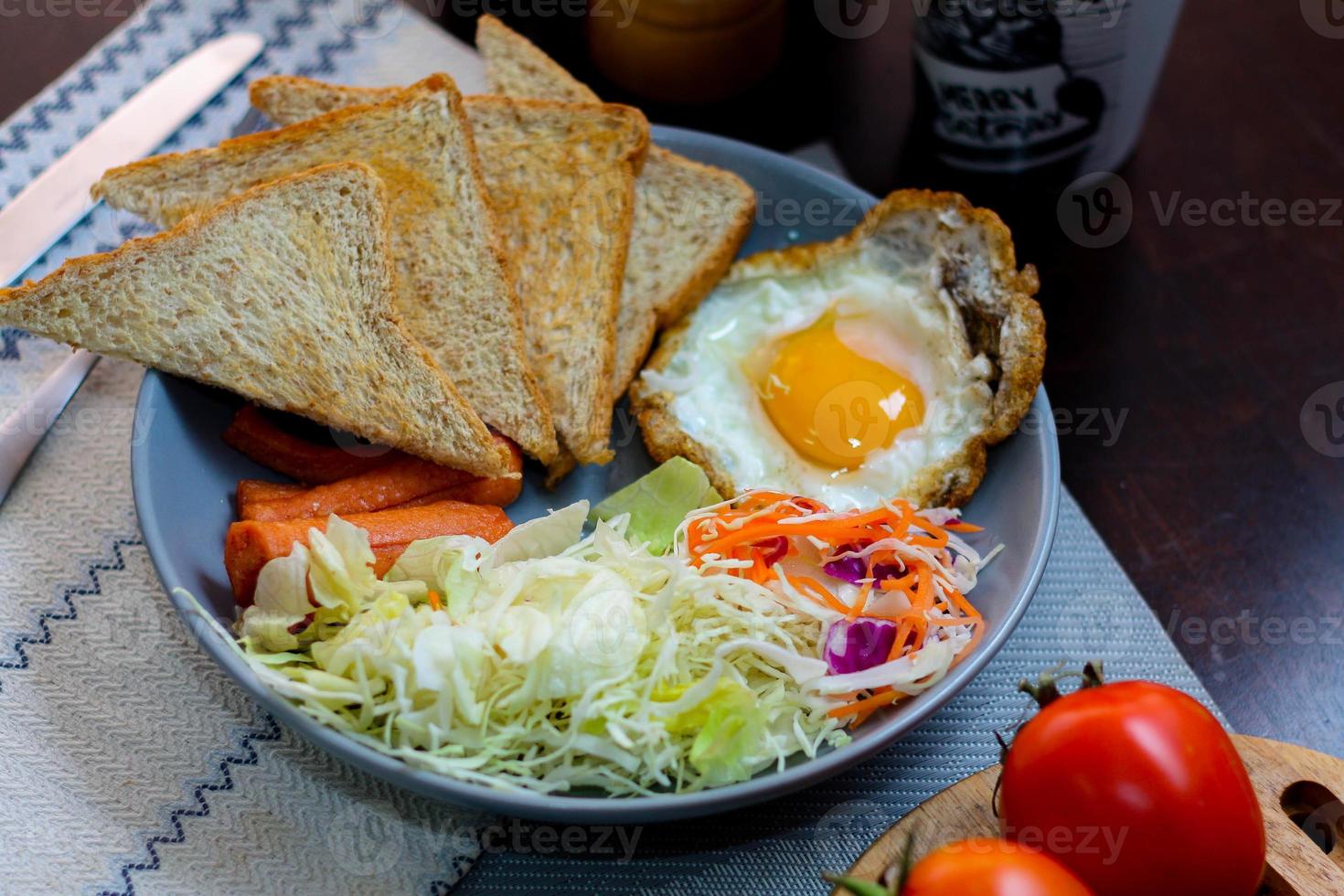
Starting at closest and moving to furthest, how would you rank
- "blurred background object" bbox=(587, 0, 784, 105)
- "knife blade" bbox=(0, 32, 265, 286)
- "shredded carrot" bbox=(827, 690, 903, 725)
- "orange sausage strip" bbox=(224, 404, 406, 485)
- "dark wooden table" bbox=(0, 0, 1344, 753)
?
1. "shredded carrot" bbox=(827, 690, 903, 725)
2. "orange sausage strip" bbox=(224, 404, 406, 485)
3. "dark wooden table" bbox=(0, 0, 1344, 753)
4. "knife blade" bbox=(0, 32, 265, 286)
5. "blurred background object" bbox=(587, 0, 784, 105)

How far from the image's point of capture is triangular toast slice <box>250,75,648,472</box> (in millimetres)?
2584

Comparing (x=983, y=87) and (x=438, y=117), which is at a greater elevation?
(x=438, y=117)

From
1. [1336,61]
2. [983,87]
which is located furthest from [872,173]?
[1336,61]

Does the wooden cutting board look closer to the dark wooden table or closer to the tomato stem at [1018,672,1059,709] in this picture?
the tomato stem at [1018,672,1059,709]

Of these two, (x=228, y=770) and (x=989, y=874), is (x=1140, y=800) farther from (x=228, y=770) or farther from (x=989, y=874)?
(x=228, y=770)

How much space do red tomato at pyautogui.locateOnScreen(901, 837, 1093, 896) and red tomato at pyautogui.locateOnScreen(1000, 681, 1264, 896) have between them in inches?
5.1

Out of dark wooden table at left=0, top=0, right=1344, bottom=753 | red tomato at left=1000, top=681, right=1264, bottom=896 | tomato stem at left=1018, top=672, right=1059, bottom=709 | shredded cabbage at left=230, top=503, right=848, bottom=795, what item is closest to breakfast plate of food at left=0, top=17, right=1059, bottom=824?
shredded cabbage at left=230, top=503, right=848, bottom=795

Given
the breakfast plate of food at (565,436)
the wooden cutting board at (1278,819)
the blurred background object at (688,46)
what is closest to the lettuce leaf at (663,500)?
the breakfast plate of food at (565,436)

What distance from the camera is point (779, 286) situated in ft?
9.05

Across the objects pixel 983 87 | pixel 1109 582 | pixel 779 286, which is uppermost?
pixel 983 87

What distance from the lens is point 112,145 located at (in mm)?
2889

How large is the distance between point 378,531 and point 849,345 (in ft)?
3.76

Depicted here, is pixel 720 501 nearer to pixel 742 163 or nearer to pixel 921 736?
pixel 921 736

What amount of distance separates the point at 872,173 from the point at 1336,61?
61.1 inches
